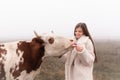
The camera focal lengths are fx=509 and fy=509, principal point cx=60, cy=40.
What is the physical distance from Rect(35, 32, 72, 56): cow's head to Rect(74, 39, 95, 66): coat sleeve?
353mm

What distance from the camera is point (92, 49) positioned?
5754mm

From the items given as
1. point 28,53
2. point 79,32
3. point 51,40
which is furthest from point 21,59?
point 79,32

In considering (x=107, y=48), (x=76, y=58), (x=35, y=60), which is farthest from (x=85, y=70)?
(x=107, y=48)

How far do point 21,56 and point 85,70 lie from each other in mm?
821

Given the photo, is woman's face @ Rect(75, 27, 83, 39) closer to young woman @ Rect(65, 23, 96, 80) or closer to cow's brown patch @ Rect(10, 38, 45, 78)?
young woman @ Rect(65, 23, 96, 80)

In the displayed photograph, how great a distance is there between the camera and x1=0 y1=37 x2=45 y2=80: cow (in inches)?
233

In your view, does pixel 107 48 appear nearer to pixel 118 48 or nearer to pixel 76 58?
pixel 118 48

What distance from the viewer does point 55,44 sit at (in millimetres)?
6098

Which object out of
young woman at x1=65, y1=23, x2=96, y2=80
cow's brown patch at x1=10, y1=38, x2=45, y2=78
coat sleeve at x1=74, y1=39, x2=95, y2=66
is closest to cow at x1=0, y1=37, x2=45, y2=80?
cow's brown patch at x1=10, y1=38, x2=45, y2=78

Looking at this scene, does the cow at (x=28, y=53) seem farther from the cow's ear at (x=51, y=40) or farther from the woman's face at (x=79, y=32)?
the woman's face at (x=79, y=32)

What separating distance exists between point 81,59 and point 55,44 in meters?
0.54

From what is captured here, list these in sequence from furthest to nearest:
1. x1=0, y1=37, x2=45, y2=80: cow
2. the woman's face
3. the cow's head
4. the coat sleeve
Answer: the cow's head → x1=0, y1=37, x2=45, y2=80: cow → the woman's face → the coat sleeve

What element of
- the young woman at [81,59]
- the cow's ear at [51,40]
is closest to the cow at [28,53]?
the cow's ear at [51,40]

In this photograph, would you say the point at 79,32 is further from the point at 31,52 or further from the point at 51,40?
the point at 31,52
